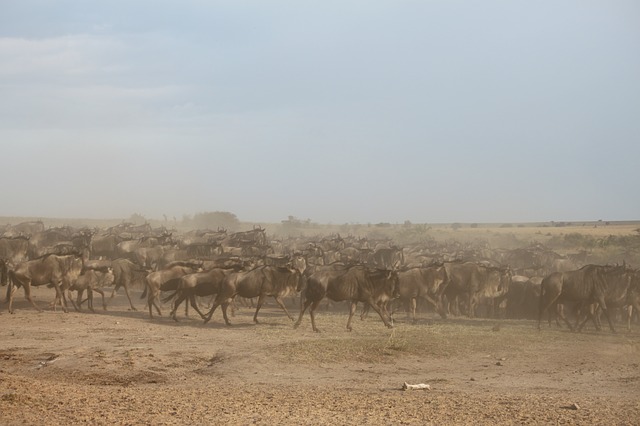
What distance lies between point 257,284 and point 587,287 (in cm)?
965

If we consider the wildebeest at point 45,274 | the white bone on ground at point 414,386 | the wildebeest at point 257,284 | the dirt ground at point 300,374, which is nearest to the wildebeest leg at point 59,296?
the wildebeest at point 45,274

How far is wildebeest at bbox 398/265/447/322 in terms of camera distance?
21984 mm

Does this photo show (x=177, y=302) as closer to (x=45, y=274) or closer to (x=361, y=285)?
(x=45, y=274)

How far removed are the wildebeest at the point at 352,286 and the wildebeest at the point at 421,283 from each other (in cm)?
210

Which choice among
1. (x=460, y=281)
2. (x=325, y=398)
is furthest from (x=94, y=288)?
(x=325, y=398)

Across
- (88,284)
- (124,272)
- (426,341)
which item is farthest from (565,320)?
(88,284)

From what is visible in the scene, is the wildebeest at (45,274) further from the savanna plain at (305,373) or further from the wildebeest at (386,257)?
the wildebeest at (386,257)

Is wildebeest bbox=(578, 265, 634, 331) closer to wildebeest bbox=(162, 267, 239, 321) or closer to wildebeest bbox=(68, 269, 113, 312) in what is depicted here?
wildebeest bbox=(162, 267, 239, 321)

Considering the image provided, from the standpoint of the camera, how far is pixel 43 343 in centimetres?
1574

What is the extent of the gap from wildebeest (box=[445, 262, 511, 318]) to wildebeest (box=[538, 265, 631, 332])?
9.49ft

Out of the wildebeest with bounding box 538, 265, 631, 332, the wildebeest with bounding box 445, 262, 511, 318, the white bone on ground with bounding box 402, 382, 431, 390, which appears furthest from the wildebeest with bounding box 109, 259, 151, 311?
the white bone on ground with bounding box 402, 382, 431, 390

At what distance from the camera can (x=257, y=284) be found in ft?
66.7

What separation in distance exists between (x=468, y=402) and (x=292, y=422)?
2852 mm

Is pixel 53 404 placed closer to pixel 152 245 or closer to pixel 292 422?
pixel 292 422
